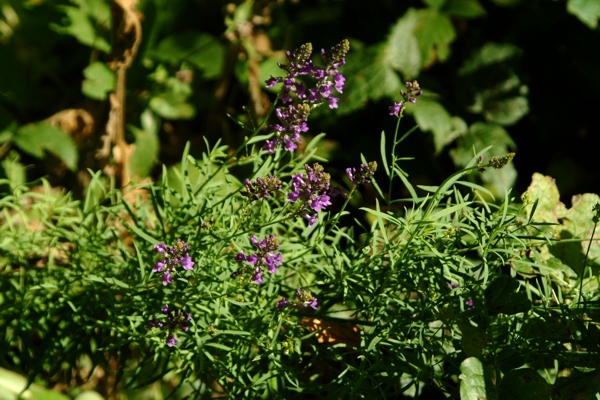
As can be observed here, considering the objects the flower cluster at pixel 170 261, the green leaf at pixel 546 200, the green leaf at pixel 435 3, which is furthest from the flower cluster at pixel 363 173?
the green leaf at pixel 435 3

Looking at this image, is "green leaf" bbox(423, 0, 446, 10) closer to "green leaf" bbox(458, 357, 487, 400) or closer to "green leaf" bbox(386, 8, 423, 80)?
"green leaf" bbox(386, 8, 423, 80)

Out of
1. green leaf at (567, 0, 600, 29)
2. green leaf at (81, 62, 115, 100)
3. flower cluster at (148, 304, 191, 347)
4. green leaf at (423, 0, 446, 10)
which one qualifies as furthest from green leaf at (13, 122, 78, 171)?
green leaf at (567, 0, 600, 29)

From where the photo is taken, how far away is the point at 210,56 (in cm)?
254

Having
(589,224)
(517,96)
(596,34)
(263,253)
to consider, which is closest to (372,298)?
(263,253)

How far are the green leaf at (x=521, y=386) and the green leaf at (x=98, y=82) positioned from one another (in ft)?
5.74

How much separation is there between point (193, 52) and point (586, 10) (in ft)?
4.92

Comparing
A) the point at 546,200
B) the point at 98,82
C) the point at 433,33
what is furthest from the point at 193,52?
the point at 546,200

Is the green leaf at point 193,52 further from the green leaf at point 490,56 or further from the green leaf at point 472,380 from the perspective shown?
the green leaf at point 472,380

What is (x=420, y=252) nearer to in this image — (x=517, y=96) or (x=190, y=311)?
(x=190, y=311)

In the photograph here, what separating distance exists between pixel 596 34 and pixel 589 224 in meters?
1.36

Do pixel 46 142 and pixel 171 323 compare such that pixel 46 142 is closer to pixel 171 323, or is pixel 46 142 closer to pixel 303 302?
pixel 171 323

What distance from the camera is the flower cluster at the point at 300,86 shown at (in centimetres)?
106

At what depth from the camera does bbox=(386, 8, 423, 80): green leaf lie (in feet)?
7.68

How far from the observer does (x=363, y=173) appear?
1053 mm
